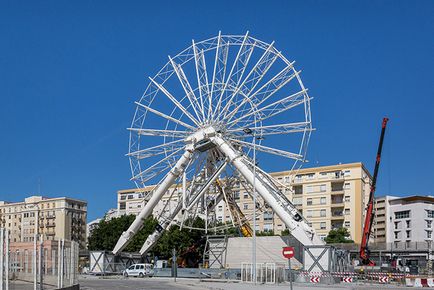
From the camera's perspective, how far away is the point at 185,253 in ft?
291

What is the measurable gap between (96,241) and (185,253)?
28.8m

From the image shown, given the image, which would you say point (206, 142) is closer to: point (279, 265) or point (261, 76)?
point (261, 76)

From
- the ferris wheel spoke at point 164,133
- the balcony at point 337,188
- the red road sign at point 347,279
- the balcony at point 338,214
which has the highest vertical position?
the ferris wheel spoke at point 164,133

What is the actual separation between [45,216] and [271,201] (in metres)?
134

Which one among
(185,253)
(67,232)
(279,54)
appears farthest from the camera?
(67,232)

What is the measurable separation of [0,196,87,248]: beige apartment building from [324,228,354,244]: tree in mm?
85323

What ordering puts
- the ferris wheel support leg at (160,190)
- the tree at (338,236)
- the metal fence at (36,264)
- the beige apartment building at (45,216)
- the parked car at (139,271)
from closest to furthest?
the metal fence at (36,264) → the ferris wheel support leg at (160,190) → the parked car at (139,271) → the tree at (338,236) → the beige apartment building at (45,216)

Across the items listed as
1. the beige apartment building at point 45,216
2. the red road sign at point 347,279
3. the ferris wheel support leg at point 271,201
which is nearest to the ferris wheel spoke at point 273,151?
the ferris wheel support leg at point 271,201

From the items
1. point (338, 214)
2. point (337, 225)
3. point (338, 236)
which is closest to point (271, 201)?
point (338, 236)

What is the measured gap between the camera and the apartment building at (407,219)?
14200 centimetres

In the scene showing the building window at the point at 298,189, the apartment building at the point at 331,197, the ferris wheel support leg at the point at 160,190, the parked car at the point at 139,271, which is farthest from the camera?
the building window at the point at 298,189

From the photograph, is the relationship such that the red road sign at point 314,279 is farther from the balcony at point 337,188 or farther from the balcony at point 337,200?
the balcony at point 337,188

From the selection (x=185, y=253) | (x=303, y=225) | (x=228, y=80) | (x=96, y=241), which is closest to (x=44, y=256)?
(x=303, y=225)

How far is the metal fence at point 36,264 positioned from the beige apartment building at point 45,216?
152664 mm
